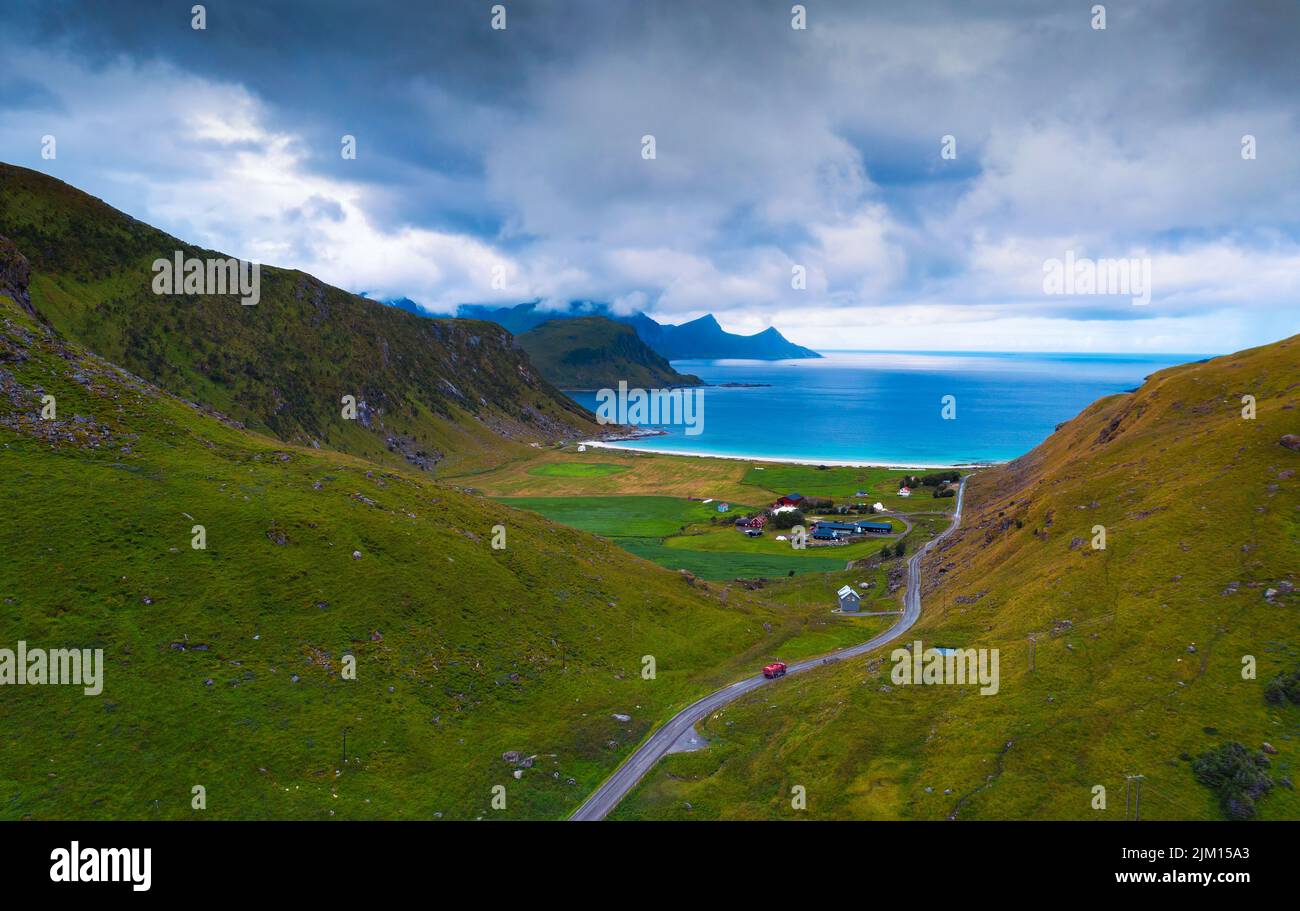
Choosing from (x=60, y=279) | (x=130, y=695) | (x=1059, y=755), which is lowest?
(x=1059, y=755)

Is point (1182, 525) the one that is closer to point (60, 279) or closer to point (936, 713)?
point (936, 713)

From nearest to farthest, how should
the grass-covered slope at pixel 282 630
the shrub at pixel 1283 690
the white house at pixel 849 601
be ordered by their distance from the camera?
the grass-covered slope at pixel 282 630
the shrub at pixel 1283 690
the white house at pixel 849 601

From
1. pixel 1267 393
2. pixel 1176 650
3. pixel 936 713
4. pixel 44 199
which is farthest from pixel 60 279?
pixel 1267 393

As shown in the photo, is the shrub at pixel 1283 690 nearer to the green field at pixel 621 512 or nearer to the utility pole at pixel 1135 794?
the utility pole at pixel 1135 794

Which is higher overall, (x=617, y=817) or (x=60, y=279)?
(x=60, y=279)

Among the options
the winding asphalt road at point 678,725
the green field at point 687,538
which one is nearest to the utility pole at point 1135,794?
the winding asphalt road at point 678,725

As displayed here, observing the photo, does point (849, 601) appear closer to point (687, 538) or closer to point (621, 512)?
point (687, 538)
